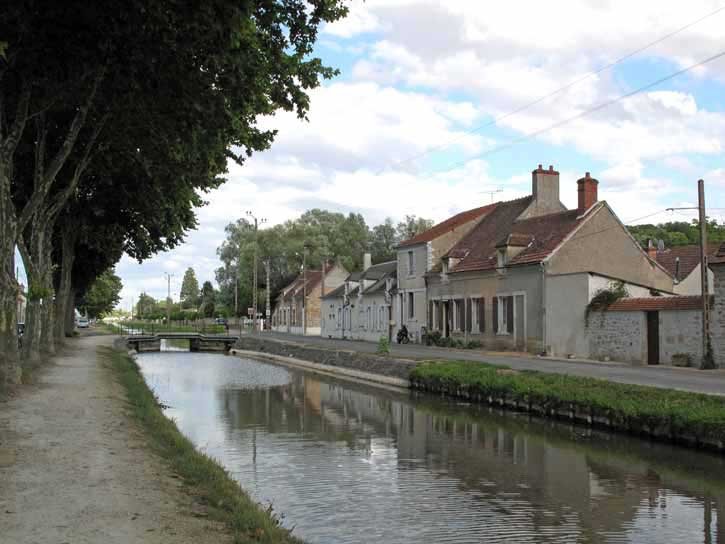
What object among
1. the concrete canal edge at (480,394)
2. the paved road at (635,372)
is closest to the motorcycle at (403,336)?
the concrete canal edge at (480,394)

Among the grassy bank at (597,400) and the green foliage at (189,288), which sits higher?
the green foliage at (189,288)

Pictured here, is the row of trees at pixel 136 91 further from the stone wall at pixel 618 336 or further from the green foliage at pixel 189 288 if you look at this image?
the green foliage at pixel 189 288

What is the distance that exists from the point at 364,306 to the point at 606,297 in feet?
89.4

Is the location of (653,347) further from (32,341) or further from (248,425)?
(32,341)

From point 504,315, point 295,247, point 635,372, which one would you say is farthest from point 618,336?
point 295,247

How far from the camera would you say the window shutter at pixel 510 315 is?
35469mm

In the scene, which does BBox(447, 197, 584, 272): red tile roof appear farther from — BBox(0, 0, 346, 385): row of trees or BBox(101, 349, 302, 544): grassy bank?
BBox(101, 349, 302, 544): grassy bank

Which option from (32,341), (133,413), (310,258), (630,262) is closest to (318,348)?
(630,262)

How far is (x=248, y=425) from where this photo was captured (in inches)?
754

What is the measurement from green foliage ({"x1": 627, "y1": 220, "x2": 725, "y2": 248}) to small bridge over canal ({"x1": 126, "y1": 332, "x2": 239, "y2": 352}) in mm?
33807

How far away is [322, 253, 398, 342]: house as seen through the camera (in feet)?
167

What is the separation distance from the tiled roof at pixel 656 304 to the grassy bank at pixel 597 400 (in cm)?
656

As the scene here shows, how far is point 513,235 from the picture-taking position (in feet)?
120

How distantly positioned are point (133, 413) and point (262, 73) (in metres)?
6.95
